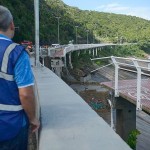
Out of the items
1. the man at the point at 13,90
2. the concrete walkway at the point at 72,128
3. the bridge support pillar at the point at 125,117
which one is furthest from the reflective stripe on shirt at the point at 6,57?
the bridge support pillar at the point at 125,117

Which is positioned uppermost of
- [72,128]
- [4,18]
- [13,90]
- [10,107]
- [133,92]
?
[4,18]

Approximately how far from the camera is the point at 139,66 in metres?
7.10

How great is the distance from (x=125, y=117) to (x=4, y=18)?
730 cm

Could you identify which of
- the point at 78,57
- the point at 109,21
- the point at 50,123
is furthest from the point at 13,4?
the point at 109,21

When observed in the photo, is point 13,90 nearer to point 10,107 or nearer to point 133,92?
point 10,107

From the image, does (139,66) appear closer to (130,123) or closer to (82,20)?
(130,123)

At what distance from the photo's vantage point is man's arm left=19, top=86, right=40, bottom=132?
9.78 ft

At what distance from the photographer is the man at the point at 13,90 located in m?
2.93

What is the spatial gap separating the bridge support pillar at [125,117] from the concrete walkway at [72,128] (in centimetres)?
526

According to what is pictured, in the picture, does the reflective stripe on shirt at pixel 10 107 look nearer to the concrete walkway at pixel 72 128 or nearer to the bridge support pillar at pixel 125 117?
the concrete walkway at pixel 72 128

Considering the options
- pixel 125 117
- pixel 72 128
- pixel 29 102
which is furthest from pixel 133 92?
pixel 29 102

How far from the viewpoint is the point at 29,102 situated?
3031mm

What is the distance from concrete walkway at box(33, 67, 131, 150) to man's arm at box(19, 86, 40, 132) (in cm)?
16

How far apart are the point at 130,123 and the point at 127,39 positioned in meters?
162
